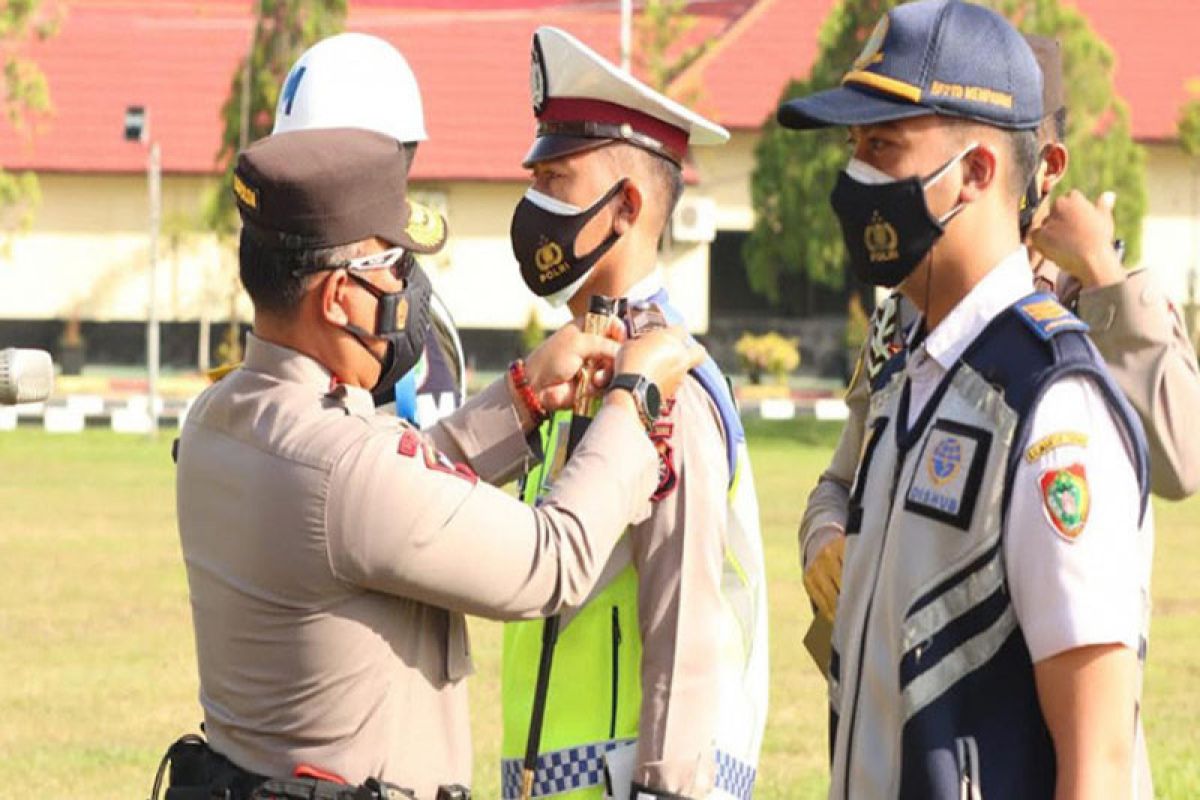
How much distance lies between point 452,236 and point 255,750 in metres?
44.0

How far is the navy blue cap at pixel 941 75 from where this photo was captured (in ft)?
12.1

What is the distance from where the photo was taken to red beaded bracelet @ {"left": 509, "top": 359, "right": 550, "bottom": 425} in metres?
4.58

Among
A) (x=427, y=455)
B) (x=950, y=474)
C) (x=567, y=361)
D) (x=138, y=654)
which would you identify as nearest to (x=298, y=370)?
(x=427, y=455)

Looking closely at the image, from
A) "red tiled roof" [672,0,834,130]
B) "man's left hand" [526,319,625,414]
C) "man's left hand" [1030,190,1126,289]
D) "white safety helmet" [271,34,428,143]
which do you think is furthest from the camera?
"red tiled roof" [672,0,834,130]

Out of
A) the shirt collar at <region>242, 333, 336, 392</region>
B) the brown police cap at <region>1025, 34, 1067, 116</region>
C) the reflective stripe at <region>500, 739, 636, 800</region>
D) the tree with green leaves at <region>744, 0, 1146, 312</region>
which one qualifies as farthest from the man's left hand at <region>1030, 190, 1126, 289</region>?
the tree with green leaves at <region>744, 0, 1146, 312</region>

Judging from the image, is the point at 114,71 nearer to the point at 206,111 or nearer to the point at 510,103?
the point at 206,111

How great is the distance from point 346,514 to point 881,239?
965 mm

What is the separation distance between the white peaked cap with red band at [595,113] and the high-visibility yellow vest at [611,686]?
0.53 meters

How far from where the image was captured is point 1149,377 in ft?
15.8

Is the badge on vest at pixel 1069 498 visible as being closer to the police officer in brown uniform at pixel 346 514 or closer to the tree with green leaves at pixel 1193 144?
the police officer in brown uniform at pixel 346 514

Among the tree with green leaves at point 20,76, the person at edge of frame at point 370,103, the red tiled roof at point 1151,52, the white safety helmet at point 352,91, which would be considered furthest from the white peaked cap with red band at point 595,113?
the red tiled roof at point 1151,52

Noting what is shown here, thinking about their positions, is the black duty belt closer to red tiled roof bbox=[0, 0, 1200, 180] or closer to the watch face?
the watch face

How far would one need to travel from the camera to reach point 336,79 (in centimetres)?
577

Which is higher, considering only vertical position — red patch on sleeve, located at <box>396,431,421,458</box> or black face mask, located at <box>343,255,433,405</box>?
black face mask, located at <box>343,255,433,405</box>
